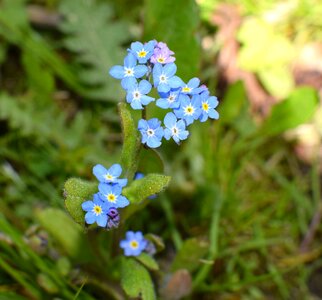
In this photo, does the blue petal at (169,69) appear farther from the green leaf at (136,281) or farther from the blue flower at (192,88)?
the green leaf at (136,281)

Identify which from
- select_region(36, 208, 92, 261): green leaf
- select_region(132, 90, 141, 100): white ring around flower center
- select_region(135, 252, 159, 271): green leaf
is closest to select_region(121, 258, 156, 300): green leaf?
select_region(135, 252, 159, 271): green leaf

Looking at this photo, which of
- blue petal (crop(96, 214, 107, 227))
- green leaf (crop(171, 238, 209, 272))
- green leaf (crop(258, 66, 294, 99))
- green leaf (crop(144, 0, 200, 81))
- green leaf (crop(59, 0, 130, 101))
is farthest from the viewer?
green leaf (crop(258, 66, 294, 99))

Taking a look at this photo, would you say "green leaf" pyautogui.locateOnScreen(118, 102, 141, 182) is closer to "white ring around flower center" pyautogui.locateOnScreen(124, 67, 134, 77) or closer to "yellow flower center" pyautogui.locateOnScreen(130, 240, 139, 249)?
"white ring around flower center" pyautogui.locateOnScreen(124, 67, 134, 77)

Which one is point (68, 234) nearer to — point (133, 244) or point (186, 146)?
point (133, 244)

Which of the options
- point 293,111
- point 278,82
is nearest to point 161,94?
point 293,111

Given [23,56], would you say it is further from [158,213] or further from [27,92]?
[158,213]

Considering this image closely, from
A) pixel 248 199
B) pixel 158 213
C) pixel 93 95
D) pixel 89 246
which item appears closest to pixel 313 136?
pixel 248 199
